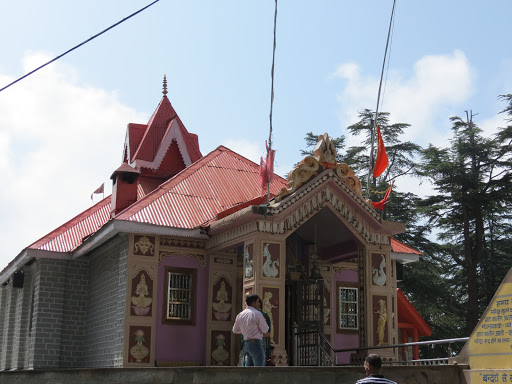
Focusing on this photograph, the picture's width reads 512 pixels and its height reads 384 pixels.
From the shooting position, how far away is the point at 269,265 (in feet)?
49.7

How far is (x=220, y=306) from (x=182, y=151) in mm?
8198

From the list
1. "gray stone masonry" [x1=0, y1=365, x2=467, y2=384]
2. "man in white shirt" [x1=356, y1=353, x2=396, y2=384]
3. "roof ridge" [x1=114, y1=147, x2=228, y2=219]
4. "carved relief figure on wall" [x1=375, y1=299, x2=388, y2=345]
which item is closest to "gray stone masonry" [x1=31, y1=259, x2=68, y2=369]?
"roof ridge" [x1=114, y1=147, x2=228, y2=219]

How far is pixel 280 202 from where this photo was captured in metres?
15.4

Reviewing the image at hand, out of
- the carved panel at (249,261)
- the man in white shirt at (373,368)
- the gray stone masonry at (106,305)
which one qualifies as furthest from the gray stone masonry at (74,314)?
the man in white shirt at (373,368)

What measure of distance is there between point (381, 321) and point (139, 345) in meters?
5.63

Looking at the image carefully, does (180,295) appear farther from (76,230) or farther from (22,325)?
(22,325)

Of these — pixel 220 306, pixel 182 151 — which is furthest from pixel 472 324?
pixel 220 306

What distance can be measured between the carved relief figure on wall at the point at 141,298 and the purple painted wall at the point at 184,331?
338 millimetres

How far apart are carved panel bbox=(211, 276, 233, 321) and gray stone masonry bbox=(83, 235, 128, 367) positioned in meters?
2.25

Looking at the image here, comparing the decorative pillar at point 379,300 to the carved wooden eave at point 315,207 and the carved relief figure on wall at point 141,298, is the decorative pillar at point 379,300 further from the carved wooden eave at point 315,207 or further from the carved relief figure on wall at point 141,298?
the carved relief figure on wall at point 141,298

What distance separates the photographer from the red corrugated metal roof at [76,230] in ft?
67.1

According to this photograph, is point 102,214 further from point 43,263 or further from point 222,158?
point 222,158

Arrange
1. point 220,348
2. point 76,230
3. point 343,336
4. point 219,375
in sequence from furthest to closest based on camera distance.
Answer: point 76,230 < point 343,336 < point 220,348 < point 219,375

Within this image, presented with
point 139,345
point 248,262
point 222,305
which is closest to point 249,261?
point 248,262
